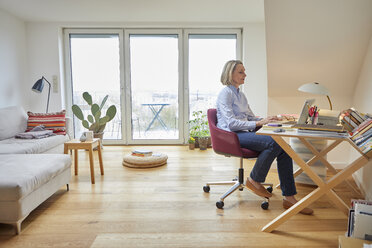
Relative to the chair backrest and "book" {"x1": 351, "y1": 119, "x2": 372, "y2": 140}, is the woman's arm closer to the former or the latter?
the chair backrest

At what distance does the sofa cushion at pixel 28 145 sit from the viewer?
352 centimetres

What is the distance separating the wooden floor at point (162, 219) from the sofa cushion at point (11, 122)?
1.31 metres

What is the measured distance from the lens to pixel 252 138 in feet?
8.87

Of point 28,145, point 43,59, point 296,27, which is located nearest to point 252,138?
point 296,27

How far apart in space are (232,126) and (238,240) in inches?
38.6

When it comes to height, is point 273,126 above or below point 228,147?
above

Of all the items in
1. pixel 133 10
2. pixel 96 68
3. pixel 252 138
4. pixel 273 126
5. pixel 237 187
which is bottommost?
pixel 237 187

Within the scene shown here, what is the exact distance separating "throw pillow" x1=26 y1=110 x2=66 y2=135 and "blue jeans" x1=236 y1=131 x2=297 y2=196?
120 inches

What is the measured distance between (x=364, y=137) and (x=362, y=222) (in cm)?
54

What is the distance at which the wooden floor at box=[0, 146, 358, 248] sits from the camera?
2184mm

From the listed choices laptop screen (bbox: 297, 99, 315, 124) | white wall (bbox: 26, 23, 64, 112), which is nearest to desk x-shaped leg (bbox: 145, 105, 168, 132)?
white wall (bbox: 26, 23, 64, 112)

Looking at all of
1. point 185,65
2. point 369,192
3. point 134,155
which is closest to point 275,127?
point 369,192

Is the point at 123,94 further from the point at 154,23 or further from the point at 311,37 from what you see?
the point at 311,37

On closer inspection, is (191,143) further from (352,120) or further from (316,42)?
(352,120)
